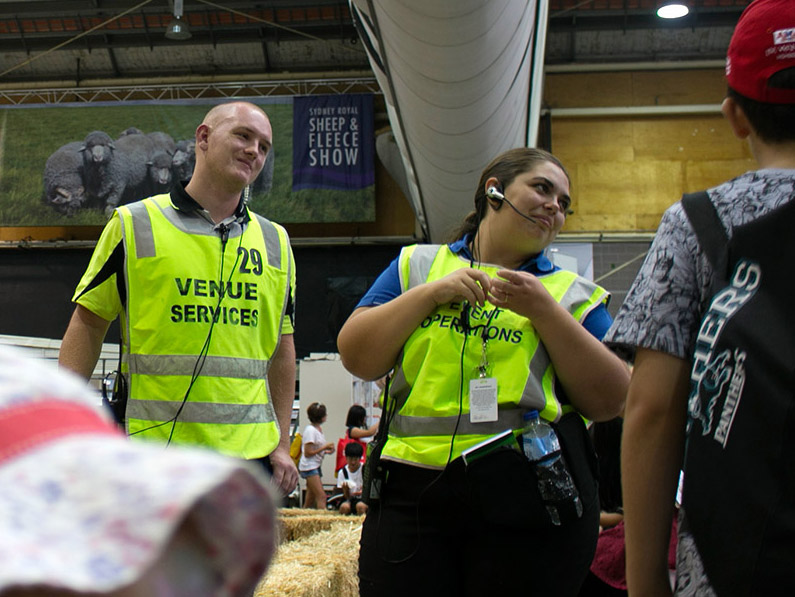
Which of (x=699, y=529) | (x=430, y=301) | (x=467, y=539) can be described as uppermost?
(x=430, y=301)

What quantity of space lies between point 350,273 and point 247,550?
535 inches

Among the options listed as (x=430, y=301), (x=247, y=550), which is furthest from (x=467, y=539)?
(x=247, y=550)

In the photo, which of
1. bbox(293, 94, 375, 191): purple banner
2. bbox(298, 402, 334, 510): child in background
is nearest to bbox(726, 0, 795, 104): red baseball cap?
bbox(298, 402, 334, 510): child in background

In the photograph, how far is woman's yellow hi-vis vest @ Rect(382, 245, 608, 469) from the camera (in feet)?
6.12

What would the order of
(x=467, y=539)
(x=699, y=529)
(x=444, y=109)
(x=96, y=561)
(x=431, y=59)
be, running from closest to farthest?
(x=96, y=561) → (x=699, y=529) → (x=467, y=539) → (x=431, y=59) → (x=444, y=109)

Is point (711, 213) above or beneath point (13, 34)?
beneath

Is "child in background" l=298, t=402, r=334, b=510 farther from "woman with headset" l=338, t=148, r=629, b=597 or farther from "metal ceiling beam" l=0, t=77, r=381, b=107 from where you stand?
"woman with headset" l=338, t=148, r=629, b=597

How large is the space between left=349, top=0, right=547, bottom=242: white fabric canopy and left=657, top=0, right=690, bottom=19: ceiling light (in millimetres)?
5459

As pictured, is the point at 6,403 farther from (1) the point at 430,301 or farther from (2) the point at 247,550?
(1) the point at 430,301

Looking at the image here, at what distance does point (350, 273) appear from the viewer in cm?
1393

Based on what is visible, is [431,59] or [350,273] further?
[350,273]

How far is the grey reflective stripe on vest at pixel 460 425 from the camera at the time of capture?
6.10ft

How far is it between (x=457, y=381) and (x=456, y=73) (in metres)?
3.18

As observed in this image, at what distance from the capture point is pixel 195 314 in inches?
88.9
